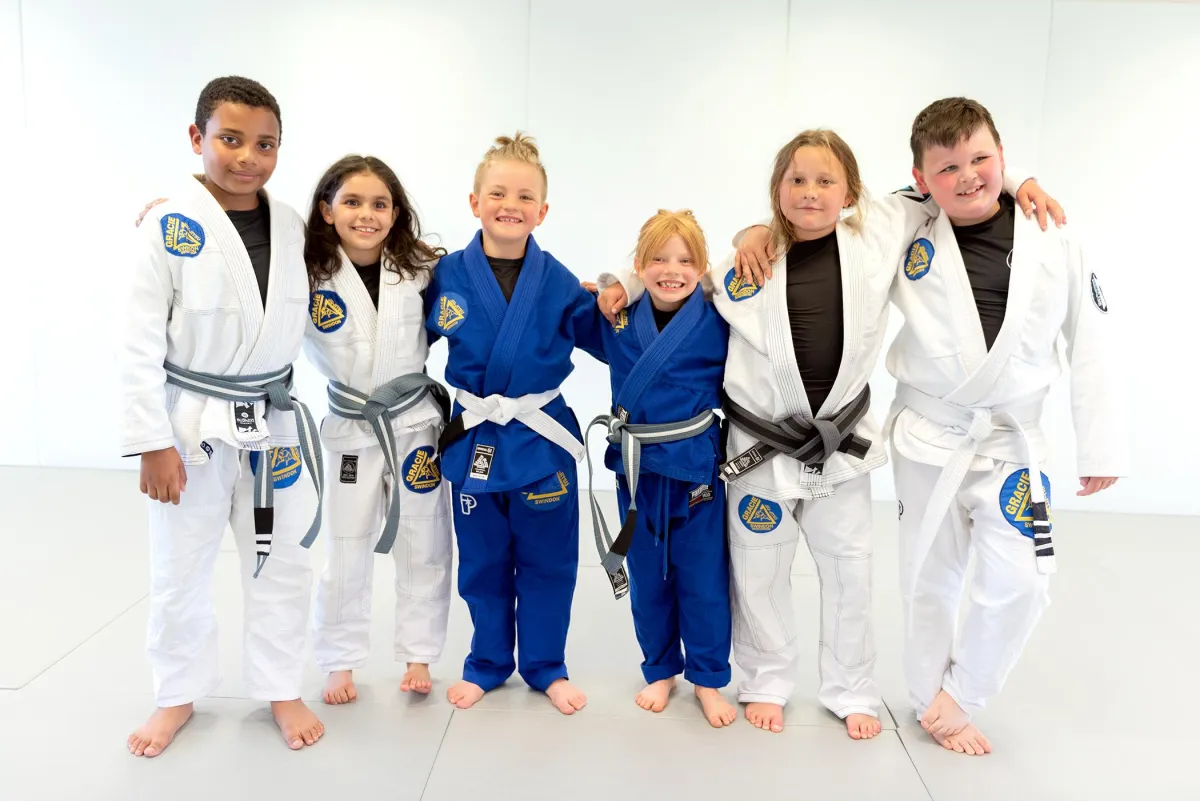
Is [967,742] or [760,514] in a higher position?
[760,514]

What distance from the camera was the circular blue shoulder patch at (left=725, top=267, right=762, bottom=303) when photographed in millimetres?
1984

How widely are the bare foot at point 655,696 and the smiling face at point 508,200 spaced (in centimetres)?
115

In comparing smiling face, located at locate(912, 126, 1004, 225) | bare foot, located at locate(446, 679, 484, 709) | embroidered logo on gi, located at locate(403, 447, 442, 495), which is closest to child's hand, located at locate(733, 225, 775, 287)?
smiling face, located at locate(912, 126, 1004, 225)

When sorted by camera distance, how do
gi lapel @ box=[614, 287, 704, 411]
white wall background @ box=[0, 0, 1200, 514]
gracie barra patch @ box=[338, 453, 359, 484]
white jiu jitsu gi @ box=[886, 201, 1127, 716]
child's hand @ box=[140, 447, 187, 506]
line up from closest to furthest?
child's hand @ box=[140, 447, 187, 506]
white jiu jitsu gi @ box=[886, 201, 1127, 716]
gi lapel @ box=[614, 287, 704, 411]
gracie barra patch @ box=[338, 453, 359, 484]
white wall background @ box=[0, 0, 1200, 514]

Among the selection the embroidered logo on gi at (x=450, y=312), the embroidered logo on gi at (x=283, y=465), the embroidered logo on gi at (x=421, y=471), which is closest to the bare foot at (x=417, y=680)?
the embroidered logo on gi at (x=421, y=471)

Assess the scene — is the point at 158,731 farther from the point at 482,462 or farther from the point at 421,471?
the point at 482,462

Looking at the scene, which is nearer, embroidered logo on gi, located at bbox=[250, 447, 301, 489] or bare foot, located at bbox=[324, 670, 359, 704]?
embroidered logo on gi, located at bbox=[250, 447, 301, 489]

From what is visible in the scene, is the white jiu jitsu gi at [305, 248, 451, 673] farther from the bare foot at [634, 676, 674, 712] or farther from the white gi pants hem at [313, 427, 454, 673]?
the bare foot at [634, 676, 674, 712]

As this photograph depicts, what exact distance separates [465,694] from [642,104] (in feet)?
9.16

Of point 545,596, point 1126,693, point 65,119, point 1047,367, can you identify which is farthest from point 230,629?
point 65,119

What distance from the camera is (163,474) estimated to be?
5.80 ft

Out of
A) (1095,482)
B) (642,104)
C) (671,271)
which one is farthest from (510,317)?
(642,104)

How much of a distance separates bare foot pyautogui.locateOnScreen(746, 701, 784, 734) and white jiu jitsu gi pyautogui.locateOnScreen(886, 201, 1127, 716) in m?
0.41

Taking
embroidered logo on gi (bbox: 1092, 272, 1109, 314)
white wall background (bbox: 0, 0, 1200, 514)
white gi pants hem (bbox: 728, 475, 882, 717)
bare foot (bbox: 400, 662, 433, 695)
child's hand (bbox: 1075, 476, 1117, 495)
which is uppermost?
white wall background (bbox: 0, 0, 1200, 514)
